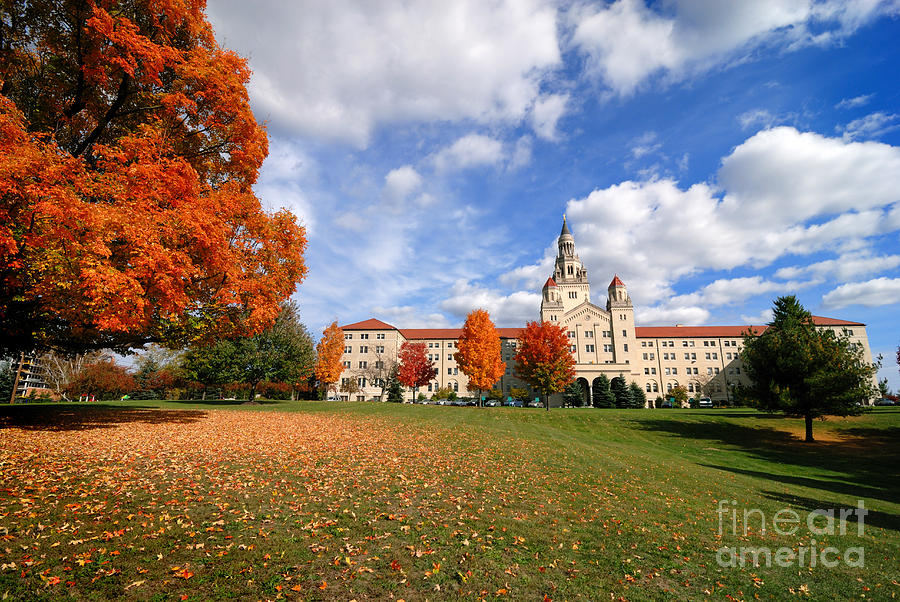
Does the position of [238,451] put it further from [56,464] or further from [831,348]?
[831,348]

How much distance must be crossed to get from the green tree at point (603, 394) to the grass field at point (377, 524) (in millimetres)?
50398

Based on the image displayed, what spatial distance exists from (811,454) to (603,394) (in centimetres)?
3992

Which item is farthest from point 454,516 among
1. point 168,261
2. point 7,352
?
point 7,352

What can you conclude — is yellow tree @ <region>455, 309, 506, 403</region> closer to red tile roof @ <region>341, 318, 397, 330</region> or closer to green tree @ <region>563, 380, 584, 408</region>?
green tree @ <region>563, 380, 584, 408</region>

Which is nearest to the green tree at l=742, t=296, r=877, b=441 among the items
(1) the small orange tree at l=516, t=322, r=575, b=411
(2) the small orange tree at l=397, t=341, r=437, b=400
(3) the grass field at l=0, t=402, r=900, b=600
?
(3) the grass field at l=0, t=402, r=900, b=600

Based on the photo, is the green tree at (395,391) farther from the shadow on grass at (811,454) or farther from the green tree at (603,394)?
the shadow on grass at (811,454)

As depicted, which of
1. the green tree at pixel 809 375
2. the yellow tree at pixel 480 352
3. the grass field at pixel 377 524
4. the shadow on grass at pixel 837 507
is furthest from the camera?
the yellow tree at pixel 480 352

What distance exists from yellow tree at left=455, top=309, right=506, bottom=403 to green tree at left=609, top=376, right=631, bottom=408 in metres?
27.1

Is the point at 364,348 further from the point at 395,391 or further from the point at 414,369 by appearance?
the point at 414,369

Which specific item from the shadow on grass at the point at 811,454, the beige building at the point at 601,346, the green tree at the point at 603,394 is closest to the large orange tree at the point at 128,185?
the shadow on grass at the point at 811,454

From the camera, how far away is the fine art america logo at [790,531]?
7371 mm

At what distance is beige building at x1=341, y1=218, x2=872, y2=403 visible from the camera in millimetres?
76562

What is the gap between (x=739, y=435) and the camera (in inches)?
1273

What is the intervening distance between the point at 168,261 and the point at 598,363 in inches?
2887
